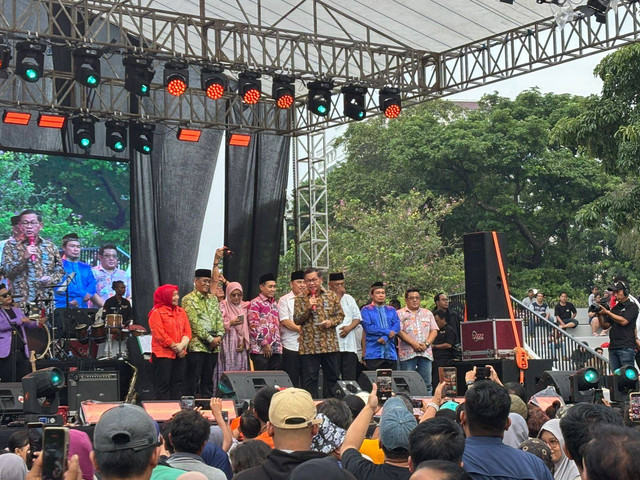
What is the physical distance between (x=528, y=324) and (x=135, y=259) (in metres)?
6.32

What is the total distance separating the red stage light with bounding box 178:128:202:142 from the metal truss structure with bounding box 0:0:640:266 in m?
0.17

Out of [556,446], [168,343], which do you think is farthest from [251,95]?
[556,446]

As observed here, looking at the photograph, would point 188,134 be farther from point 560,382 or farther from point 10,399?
point 560,382

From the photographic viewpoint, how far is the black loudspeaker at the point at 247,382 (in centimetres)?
1039

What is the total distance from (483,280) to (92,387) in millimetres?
4580

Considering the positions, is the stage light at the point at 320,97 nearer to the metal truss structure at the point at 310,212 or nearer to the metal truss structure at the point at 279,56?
the metal truss structure at the point at 279,56

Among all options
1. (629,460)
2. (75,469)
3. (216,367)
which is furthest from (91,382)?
(629,460)

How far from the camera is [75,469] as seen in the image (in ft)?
9.75

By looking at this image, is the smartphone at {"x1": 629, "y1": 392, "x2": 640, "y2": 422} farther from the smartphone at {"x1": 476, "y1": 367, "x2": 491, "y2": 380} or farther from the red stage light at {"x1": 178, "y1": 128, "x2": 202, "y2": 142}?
the red stage light at {"x1": 178, "y1": 128, "x2": 202, "y2": 142}

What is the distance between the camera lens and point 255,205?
17734 mm

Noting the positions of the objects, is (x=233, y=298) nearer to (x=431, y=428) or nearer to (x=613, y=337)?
(x=613, y=337)

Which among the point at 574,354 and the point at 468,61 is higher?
the point at 468,61

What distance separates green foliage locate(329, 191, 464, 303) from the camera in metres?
27.2

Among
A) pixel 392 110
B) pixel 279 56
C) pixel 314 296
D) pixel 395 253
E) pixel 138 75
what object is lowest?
pixel 314 296
